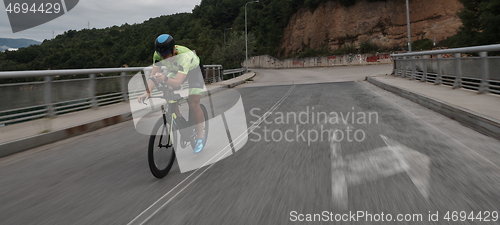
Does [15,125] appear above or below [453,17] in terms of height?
below

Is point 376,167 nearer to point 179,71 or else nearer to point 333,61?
point 179,71

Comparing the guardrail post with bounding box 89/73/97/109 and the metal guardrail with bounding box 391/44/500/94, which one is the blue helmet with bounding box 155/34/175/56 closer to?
the guardrail post with bounding box 89/73/97/109

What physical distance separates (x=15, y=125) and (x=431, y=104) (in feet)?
34.9

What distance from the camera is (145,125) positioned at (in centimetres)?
969

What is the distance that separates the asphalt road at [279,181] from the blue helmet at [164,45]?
1.61 meters

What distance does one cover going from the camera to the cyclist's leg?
5301mm

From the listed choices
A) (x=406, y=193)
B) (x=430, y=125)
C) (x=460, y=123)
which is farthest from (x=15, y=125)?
Answer: (x=460, y=123)

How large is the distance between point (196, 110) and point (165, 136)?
2.69 feet

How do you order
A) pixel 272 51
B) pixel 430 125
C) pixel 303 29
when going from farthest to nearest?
pixel 272 51, pixel 303 29, pixel 430 125

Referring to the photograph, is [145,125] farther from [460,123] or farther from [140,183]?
[460,123]

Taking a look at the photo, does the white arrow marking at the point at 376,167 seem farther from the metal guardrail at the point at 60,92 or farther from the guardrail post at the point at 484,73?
the metal guardrail at the point at 60,92

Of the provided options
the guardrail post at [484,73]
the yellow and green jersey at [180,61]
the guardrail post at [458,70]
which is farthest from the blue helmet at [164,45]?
the guardrail post at [458,70]

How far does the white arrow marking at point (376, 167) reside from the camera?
3.82 metres

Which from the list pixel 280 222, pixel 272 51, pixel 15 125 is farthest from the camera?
pixel 272 51
